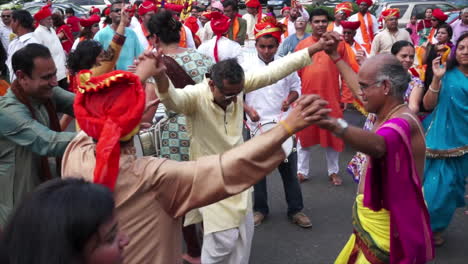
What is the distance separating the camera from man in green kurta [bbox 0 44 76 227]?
2.81m

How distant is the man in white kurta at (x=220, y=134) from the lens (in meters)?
3.44

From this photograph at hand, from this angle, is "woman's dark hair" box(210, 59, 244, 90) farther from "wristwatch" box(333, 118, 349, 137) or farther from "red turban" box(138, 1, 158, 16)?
"red turban" box(138, 1, 158, 16)

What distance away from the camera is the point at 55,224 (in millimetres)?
1316

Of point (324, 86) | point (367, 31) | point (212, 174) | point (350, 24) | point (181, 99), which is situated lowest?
point (367, 31)

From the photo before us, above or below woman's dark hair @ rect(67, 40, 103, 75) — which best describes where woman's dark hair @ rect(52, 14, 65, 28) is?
below

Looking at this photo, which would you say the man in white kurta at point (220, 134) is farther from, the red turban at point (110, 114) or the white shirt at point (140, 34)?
the white shirt at point (140, 34)

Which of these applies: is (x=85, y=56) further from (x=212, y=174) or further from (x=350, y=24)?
(x=350, y=24)

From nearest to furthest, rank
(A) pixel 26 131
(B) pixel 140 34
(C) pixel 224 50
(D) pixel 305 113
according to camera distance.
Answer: (D) pixel 305 113 → (A) pixel 26 131 → (C) pixel 224 50 → (B) pixel 140 34

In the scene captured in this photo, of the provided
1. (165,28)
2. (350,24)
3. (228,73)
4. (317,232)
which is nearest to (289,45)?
(350,24)

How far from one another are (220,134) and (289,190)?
1.74 m

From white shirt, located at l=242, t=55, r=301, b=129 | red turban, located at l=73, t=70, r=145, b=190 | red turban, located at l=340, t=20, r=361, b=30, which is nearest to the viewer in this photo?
red turban, located at l=73, t=70, r=145, b=190

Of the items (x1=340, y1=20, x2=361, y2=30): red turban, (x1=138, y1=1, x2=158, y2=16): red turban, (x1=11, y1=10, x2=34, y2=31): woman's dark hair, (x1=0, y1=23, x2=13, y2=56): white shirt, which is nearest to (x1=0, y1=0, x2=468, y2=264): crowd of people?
(x1=340, y1=20, x2=361, y2=30): red turban

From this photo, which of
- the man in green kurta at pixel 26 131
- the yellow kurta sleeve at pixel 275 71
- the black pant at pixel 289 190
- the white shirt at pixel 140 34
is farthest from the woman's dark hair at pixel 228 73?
the white shirt at pixel 140 34

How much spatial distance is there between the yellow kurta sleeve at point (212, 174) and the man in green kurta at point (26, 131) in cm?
90
